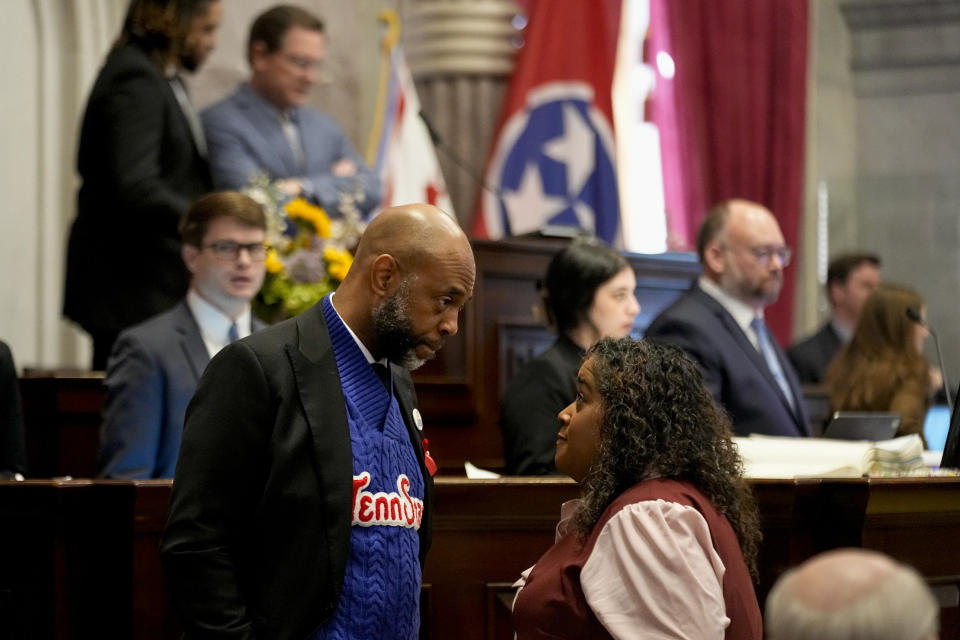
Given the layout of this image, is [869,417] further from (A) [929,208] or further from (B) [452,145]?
(A) [929,208]

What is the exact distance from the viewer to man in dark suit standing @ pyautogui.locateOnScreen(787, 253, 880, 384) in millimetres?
7520

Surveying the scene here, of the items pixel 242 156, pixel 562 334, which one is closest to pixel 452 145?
pixel 242 156

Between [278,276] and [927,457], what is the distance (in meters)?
2.24

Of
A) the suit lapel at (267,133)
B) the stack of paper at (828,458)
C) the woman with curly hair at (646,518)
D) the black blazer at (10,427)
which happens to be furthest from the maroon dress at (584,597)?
the suit lapel at (267,133)

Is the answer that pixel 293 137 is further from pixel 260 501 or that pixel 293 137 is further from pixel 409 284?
pixel 260 501

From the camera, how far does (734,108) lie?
30.0ft

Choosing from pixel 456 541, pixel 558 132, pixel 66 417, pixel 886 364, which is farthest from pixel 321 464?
pixel 558 132

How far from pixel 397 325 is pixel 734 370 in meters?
2.31

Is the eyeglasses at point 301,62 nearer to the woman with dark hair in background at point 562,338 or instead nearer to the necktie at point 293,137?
the necktie at point 293,137

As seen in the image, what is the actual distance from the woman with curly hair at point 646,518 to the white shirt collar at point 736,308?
2.21m

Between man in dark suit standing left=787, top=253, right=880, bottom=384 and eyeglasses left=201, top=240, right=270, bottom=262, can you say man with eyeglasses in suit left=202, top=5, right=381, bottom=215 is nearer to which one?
eyeglasses left=201, top=240, right=270, bottom=262

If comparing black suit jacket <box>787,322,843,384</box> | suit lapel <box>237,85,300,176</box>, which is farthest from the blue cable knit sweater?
black suit jacket <box>787,322,843,384</box>

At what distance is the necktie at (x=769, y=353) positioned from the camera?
5062 mm

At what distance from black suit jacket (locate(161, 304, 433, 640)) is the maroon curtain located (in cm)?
640
